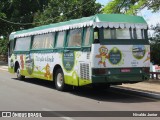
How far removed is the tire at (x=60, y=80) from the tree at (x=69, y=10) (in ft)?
59.4

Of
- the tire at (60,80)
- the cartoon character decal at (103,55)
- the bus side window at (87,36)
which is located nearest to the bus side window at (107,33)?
the cartoon character decal at (103,55)

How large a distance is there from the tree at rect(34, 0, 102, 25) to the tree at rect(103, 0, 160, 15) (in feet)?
36.8

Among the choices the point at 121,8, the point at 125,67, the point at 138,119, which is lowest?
the point at 138,119

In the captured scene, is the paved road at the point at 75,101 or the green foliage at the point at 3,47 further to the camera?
the green foliage at the point at 3,47

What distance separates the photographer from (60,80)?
16750 mm

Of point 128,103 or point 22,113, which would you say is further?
point 128,103

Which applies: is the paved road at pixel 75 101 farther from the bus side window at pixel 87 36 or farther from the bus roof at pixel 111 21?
the bus roof at pixel 111 21

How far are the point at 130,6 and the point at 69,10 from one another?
13.7 metres

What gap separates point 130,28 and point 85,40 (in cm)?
174

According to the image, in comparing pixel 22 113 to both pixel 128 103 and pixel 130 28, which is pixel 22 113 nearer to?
pixel 128 103

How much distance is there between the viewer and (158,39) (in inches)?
914

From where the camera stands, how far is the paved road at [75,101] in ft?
38.4

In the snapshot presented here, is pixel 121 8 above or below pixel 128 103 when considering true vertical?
above

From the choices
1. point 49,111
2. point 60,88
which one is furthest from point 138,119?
point 60,88
